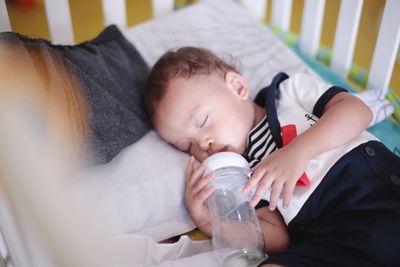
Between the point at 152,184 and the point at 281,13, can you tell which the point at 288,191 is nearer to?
the point at 152,184

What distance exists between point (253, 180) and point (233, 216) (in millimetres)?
110

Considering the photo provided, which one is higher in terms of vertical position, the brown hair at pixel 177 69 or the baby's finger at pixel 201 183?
the brown hair at pixel 177 69

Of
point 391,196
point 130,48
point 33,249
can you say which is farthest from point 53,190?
point 130,48

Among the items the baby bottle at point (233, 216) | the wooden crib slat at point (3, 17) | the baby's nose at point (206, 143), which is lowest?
the baby bottle at point (233, 216)

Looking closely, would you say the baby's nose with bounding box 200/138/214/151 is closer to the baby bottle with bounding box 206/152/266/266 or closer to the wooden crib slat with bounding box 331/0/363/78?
the baby bottle with bounding box 206/152/266/266

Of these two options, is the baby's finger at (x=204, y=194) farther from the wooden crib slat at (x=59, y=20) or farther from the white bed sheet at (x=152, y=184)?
the wooden crib slat at (x=59, y=20)

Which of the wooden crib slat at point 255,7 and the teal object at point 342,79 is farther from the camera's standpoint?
the wooden crib slat at point 255,7

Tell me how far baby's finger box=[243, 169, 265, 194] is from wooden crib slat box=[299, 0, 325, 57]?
1.94 ft

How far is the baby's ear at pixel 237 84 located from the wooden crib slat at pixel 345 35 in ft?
1.10

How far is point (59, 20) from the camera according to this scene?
3.67 ft

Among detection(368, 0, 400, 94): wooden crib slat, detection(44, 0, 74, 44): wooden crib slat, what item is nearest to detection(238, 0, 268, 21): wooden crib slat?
detection(368, 0, 400, 94): wooden crib slat

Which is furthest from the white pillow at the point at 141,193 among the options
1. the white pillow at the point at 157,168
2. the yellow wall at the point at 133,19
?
the yellow wall at the point at 133,19

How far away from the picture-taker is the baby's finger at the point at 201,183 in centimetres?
80

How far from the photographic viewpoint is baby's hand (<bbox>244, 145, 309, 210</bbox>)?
0.78 m
